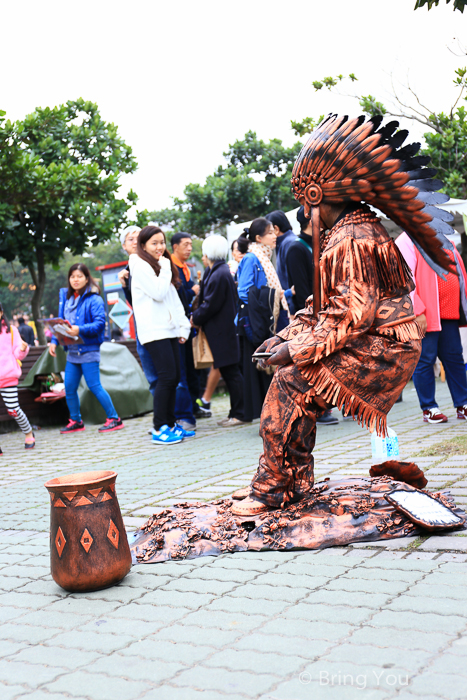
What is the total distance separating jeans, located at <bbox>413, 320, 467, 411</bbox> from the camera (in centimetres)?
706

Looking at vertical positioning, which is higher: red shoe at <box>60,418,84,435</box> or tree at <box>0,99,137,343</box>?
tree at <box>0,99,137,343</box>

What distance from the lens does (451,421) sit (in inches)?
282

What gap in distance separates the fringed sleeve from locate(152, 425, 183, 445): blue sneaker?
163 inches

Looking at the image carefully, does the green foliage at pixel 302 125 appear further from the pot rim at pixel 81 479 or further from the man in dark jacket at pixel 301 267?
the pot rim at pixel 81 479

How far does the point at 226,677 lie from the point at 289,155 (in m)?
28.4

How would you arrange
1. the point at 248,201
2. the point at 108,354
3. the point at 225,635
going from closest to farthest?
the point at 225,635 → the point at 108,354 → the point at 248,201

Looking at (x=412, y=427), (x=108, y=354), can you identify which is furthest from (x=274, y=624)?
(x=108, y=354)

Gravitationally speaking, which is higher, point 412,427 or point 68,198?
point 68,198

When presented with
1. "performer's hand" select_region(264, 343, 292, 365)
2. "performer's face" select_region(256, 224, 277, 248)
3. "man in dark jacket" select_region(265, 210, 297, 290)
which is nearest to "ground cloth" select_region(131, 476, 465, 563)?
"performer's hand" select_region(264, 343, 292, 365)

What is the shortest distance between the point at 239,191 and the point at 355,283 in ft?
81.8

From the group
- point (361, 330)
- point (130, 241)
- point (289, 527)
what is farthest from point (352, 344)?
point (130, 241)

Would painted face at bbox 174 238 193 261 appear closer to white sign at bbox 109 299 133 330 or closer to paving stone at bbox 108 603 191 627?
paving stone at bbox 108 603 191 627

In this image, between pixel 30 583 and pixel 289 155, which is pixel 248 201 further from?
pixel 30 583

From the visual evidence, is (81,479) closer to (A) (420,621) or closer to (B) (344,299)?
(B) (344,299)
